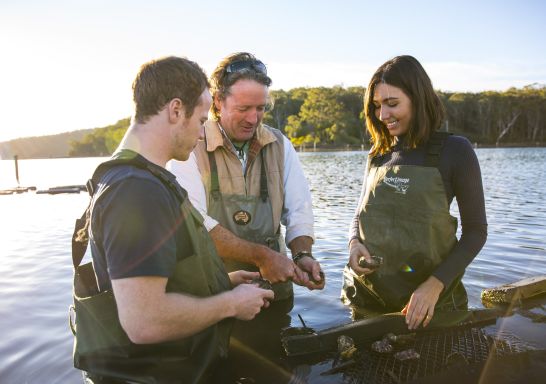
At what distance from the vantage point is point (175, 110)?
2482 millimetres

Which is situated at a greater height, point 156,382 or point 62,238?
point 156,382

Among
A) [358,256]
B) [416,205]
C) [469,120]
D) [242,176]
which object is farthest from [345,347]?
[469,120]

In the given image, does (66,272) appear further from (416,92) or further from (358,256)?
(416,92)

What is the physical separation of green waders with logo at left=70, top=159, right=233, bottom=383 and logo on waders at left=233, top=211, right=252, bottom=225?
4.81ft

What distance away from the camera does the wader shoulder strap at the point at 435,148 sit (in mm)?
3697

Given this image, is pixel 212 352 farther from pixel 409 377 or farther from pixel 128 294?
pixel 409 377

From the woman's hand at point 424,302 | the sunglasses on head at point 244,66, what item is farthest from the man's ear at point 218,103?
the woman's hand at point 424,302

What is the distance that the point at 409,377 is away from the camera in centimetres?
317

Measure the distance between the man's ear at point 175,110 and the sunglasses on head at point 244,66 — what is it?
1.74m

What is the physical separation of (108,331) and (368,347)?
7.03 ft

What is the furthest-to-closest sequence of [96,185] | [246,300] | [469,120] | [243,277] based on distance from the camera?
[469,120] → [243,277] → [246,300] → [96,185]

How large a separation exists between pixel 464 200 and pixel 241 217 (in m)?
1.92

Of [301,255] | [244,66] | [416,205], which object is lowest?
[301,255]

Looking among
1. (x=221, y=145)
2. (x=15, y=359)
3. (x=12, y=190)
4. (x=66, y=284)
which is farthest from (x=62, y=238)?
(x=12, y=190)
